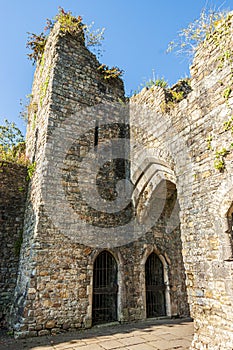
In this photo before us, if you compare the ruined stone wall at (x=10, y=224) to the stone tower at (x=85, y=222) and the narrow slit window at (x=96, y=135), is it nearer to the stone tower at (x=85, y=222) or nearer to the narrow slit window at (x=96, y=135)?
the stone tower at (x=85, y=222)

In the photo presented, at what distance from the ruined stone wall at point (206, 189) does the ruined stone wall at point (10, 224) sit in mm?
4366

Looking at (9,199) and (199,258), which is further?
(9,199)

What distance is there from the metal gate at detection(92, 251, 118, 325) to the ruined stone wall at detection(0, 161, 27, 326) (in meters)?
2.09

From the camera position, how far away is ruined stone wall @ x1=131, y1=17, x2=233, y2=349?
3646 millimetres

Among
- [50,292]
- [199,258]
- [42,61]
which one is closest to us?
[199,258]

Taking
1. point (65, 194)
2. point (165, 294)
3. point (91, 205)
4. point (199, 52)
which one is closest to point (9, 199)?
point (65, 194)

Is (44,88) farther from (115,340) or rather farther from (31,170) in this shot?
(115,340)

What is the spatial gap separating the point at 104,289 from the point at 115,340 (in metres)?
1.79

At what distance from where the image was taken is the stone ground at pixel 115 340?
4.14m

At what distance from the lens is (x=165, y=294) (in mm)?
7273

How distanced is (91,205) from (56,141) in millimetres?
1936

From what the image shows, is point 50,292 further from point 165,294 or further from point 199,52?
point 199,52

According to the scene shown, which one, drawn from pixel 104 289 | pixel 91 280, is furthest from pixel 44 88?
pixel 104 289

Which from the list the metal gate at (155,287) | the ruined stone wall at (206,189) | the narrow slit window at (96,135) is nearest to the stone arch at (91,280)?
the metal gate at (155,287)
